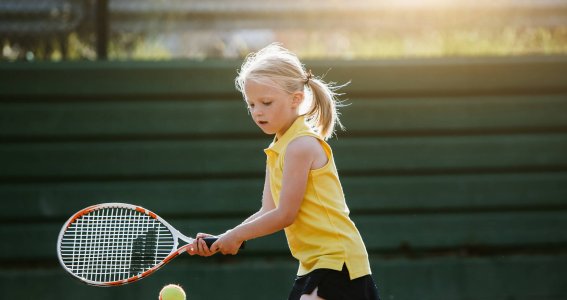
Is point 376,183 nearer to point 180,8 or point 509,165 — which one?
point 509,165

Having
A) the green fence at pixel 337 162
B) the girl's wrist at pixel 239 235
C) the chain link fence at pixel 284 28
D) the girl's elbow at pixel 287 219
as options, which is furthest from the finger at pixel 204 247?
the chain link fence at pixel 284 28

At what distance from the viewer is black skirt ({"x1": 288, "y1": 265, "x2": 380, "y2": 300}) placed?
333 cm

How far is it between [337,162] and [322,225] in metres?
2.40

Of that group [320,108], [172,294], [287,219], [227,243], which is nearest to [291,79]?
[320,108]

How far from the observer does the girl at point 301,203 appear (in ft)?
11.0

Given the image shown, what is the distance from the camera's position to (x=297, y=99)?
3496 mm

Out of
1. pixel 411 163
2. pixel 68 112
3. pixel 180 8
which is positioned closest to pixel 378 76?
pixel 411 163

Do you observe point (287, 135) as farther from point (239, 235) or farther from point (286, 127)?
point (239, 235)

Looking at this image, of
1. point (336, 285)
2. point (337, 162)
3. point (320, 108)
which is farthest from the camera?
point (337, 162)

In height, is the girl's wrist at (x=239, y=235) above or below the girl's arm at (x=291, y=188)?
below

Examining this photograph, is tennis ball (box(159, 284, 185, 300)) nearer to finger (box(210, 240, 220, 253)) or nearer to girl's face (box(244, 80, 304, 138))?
finger (box(210, 240, 220, 253))

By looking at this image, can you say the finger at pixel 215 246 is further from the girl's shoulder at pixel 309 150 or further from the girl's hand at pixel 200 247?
the girl's shoulder at pixel 309 150

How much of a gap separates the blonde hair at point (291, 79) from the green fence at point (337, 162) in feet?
6.96

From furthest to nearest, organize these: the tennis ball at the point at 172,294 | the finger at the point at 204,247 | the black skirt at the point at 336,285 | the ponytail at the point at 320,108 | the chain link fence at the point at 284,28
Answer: the chain link fence at the point at 284,28
the tennis ball at the point at 172,294
the ponytail at the point at 320,108
the finger at the point at 204,247
the black skirt at the point at 336,285
